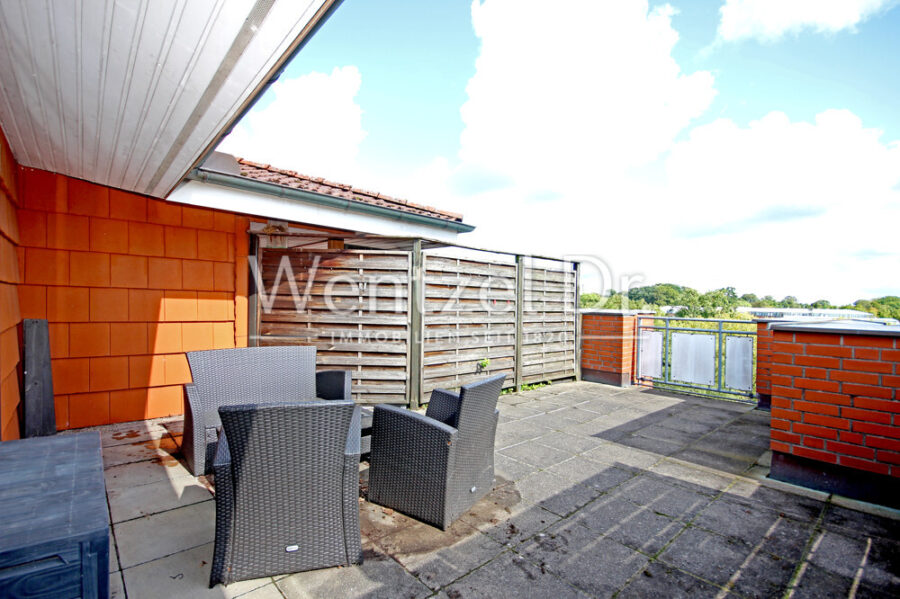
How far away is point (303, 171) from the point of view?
5.81m

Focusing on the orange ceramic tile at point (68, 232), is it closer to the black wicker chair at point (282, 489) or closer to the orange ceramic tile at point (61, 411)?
the orange ceramic tile at point (61, 411)

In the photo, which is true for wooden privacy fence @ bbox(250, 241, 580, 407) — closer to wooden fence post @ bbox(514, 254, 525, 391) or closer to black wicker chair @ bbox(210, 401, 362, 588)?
wooden fence post @ bbox(514, 254, 525, 391)

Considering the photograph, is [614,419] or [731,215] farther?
[731,215]

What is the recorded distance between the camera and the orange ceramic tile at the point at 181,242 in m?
4.53

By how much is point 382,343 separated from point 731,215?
1116 inches

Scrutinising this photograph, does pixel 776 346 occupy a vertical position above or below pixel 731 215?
below

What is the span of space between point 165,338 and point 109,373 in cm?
59

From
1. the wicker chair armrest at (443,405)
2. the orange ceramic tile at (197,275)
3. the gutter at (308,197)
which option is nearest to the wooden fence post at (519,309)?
the gutter at (308,197)

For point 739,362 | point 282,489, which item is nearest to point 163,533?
point 282,489

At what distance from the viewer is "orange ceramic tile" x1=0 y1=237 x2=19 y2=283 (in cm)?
283

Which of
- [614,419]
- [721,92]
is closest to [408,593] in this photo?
[614,419]

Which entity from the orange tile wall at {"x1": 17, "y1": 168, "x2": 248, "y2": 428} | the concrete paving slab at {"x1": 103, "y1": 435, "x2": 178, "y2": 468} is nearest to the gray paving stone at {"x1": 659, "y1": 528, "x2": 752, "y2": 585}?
the concrete paving slab at {"x1": 103, "y1": 435, "x2": 178, "y2": 468}

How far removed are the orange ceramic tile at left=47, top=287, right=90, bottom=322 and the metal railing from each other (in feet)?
23.3

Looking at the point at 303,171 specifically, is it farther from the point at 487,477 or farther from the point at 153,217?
the point at 487,477
